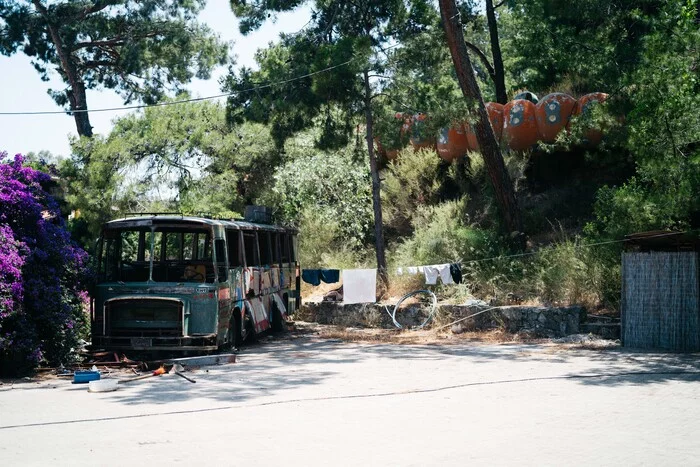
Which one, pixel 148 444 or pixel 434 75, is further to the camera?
pixel 434 75

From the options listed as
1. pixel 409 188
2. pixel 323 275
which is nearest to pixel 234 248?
pixel 323 275

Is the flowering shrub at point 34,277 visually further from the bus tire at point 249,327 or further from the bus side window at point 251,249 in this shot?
the bus side window at point 251,249

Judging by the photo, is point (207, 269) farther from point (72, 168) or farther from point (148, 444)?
point (72, 168)

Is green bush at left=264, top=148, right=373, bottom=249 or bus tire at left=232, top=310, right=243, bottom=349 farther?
green bush at left=264, top=148, right=373, bottom=249

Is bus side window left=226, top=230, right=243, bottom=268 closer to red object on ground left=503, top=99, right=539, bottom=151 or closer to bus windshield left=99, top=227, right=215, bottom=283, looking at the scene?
bus windshield left=99, top=227, right=215, bottom=283

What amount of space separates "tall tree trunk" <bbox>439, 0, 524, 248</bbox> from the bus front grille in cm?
1001

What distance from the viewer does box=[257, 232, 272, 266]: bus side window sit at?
18359 millimetres

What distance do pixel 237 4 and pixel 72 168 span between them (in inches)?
401

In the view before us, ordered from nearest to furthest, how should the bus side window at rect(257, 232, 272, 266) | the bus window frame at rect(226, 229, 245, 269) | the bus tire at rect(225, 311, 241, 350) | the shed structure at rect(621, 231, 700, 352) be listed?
the shed structure at rect(621, 231, 700, 352) < the bus tire at rect(225, 311, 241, 350) < the bus window frame at rect(226, 229, 245, 269) < the bus side window at rect(257, 232, 272, 266)

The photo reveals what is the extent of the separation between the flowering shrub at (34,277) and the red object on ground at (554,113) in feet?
50.0

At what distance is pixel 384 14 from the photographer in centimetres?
2241

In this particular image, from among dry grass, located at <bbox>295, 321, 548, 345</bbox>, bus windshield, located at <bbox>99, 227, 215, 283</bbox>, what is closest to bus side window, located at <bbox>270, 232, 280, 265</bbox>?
dry grass, located at <bbox>295, 321, 548, 345</bbox>

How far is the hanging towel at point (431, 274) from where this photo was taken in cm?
1986

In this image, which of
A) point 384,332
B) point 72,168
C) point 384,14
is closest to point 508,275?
point 384,332
